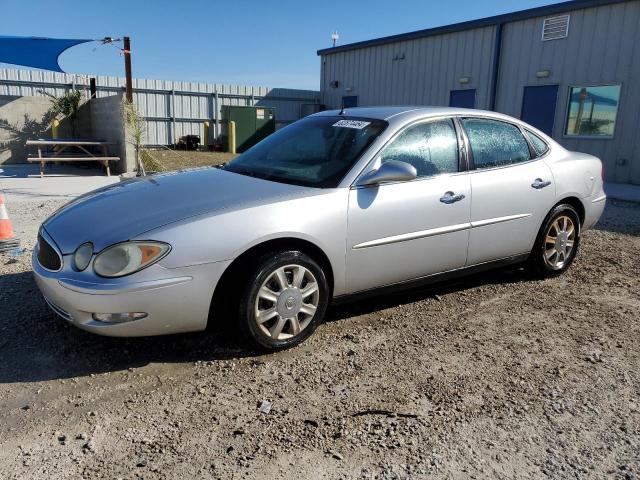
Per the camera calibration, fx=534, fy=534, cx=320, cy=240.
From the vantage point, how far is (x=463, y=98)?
17062 mm

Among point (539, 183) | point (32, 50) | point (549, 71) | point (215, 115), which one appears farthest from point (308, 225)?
point (215, 115)

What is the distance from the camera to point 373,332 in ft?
12.4

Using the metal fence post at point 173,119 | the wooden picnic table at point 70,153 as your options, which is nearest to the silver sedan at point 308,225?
the wooden picnic table at point 70,153

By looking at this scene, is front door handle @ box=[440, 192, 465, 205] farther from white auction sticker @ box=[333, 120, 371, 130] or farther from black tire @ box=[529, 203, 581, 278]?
black tire @ box=[529, 203, 581, 278]

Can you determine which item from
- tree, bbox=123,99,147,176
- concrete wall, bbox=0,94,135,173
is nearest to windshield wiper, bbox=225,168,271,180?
tree, bbox=123,99,147,176

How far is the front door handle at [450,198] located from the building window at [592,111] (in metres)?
11.2

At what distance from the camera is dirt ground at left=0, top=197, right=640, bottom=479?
93.5 inches

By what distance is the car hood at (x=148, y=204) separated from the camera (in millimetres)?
3051

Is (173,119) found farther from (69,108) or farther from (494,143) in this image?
(494,143)

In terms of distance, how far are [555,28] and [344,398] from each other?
1430 centimetres

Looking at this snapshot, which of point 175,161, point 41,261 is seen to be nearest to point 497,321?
point 41,261

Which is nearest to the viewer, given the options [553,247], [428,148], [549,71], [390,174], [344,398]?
[344,398]

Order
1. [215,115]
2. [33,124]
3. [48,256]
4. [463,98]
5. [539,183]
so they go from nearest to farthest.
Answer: [48,256] → [539,183] → [33,124] → [463,98] → [215,115]

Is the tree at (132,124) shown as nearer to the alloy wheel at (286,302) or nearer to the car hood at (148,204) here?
the car hood at (148,204)
